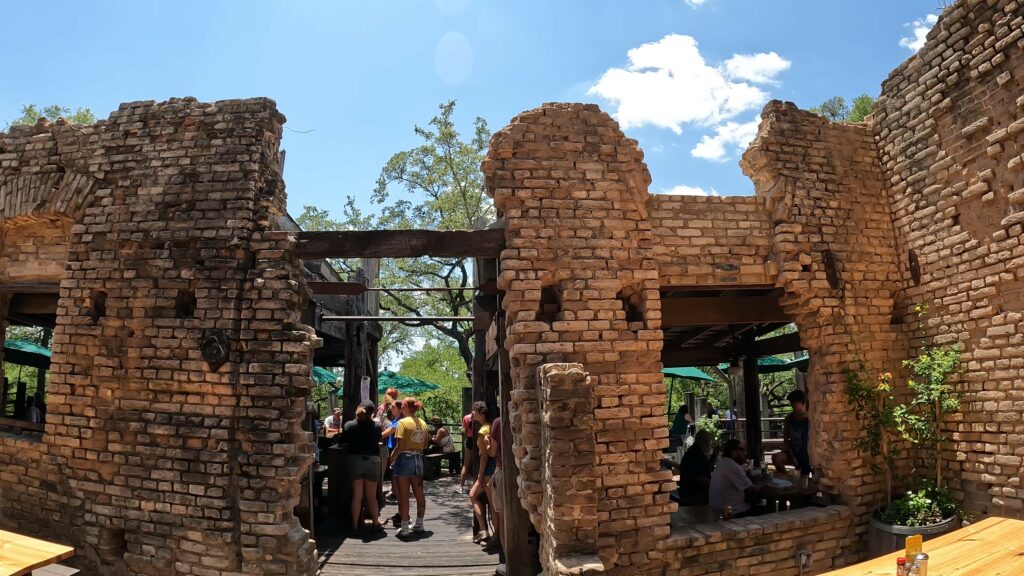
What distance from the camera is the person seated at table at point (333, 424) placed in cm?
1373

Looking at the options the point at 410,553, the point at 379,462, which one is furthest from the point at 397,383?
the point at 410,553

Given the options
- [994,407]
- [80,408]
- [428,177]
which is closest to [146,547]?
[80,408]

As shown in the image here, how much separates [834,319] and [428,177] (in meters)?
16.9

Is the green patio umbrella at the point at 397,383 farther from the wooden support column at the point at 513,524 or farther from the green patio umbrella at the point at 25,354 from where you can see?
the wooden support column at the point at 513,524

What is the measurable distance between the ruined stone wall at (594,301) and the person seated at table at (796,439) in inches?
134

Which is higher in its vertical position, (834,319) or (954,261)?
(954,261)

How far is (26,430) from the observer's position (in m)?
6.38

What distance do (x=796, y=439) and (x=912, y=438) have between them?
7.31ft

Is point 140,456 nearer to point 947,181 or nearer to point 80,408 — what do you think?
point 80,408

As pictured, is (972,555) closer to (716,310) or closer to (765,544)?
(765,544)

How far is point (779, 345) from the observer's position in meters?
9.33

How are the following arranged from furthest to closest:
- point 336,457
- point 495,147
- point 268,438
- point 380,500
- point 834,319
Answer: point 380,500
point 336,457
point 834,319
point 495,147
point 268,438

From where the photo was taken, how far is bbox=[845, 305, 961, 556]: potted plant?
18.3 feet

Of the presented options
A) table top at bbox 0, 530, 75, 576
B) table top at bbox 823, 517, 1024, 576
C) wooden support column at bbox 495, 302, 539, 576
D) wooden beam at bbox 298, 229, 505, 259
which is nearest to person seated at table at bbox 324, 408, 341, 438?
wooden support column at bbox 495, 302, 539, 576
